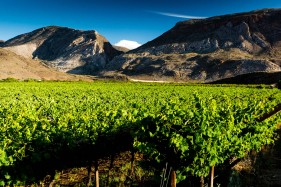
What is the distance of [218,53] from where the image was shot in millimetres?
163250

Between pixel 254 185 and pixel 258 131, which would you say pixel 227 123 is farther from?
pixel 254 185

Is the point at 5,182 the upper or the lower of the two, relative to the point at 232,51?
lower

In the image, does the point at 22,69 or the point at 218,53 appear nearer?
the point at 22,69

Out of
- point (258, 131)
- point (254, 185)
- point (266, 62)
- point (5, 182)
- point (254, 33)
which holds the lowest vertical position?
point (254, 185)

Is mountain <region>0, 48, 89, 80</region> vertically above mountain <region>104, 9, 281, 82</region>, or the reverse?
mountain <region>104, 9, 281, 82</region>

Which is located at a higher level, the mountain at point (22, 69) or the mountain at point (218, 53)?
the mountain at point (218, 53)

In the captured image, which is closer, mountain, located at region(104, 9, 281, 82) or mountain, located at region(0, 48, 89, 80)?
mountain, located at region(0, 48, 89, 80)

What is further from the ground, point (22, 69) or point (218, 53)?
point (218, 53)

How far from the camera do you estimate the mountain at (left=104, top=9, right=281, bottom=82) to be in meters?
144

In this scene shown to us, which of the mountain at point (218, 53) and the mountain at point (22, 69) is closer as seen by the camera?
the mountain at point (22, 69)

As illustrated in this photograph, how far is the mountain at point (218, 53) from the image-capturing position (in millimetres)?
143750

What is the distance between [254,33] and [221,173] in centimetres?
17288

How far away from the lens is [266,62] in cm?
13462

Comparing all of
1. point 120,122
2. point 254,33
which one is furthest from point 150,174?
point 254,33
